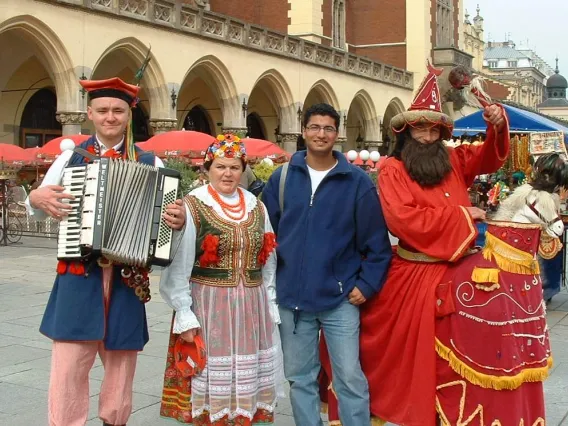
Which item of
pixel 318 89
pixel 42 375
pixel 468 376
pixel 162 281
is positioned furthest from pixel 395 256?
pixel 318 89

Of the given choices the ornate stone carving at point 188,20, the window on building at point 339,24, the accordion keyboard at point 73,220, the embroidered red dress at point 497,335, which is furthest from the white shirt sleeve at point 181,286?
the window on building at point 339,24

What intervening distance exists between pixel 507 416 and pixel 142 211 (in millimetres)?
1769

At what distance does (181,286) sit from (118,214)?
0.47 m

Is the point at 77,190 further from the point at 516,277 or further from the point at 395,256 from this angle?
the point at 516,277

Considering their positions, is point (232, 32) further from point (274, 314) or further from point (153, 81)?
point (274, 314)

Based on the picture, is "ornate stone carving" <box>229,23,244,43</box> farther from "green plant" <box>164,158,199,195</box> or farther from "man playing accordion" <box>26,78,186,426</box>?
"man playing accordion" <box>26,78,186,426</box>

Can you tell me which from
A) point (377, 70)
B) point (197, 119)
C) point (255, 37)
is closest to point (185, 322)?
point (255, 37)

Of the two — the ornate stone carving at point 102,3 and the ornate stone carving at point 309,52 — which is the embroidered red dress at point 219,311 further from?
the ornate stone carving at point 309,52

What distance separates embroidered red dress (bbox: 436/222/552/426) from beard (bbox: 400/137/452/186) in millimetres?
343

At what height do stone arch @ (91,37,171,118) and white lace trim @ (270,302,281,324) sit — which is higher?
stone arch @ (91,37,171,118)

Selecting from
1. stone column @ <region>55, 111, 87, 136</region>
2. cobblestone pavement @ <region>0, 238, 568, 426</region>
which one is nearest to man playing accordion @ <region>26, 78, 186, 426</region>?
cobblestone pavement @ <region>0, 238, 568, 426</region>

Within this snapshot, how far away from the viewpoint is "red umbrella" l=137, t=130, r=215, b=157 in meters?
15.3

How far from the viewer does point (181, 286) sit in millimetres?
3262

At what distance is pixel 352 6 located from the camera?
3672 centimetres
